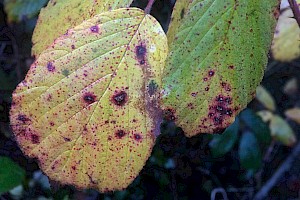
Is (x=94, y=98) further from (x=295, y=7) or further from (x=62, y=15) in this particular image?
(x=295, y=7)

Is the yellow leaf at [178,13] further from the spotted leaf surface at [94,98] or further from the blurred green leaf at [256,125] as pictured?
the blurred green leaf at [256,125]

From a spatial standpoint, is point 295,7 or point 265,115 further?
point 265,115

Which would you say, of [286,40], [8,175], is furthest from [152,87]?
[8,175]

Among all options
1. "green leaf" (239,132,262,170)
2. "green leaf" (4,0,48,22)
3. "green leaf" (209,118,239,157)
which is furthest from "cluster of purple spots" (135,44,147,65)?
"green leaf" (239,132,262,170)

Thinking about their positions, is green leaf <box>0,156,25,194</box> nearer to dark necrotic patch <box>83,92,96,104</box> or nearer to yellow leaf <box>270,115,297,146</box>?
dark necrotic patch <box>83,92,96,104</box>

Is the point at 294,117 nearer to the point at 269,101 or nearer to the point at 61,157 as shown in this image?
the point at 269,101

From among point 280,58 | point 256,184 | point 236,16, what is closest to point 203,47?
point 236,16
